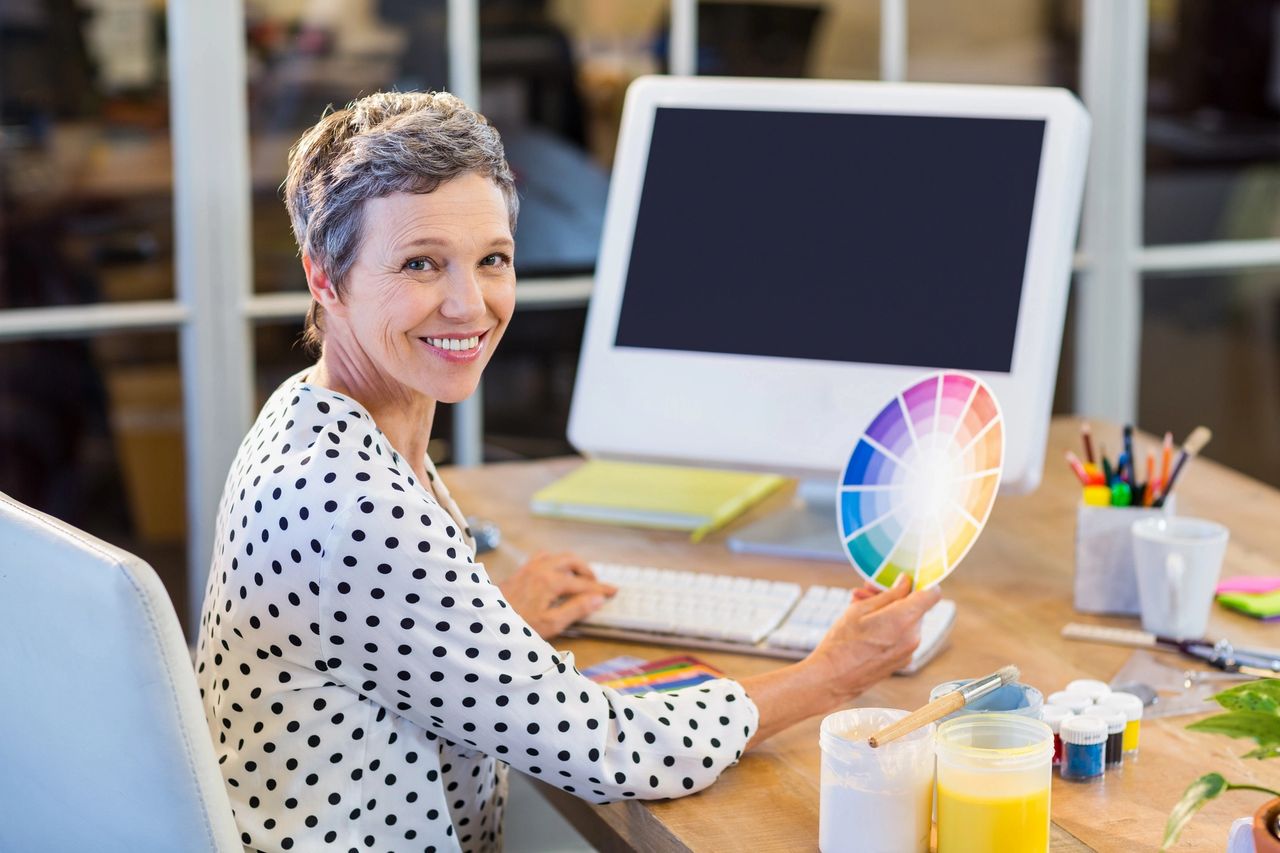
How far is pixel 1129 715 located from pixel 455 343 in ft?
2.06

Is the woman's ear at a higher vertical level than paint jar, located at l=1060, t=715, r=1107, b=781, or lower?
higher

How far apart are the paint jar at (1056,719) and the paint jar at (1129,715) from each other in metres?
0.04

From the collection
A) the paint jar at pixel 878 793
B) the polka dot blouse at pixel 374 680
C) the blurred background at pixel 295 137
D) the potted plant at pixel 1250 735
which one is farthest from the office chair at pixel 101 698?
the blurred background at pixel 295 137

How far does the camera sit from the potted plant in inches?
38.9

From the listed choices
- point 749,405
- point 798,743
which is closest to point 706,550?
point 749,405

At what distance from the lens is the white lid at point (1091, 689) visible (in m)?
1.38

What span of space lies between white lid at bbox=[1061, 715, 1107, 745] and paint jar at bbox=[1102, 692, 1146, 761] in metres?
0.04

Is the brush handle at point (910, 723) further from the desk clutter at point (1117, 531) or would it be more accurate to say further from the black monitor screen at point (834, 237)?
the black monitor screen at point (834, 237)

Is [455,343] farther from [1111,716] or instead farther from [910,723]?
[1111,716]

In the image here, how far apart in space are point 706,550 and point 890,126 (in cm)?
52

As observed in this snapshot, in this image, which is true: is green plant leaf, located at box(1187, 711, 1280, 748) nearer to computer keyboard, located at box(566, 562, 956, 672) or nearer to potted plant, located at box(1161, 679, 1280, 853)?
potted plant, located at box(1161, 679, 1280, 853)

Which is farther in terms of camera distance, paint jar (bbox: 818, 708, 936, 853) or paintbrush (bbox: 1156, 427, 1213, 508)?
paintbrush (bbox: 1156, 427, 1213, 508)

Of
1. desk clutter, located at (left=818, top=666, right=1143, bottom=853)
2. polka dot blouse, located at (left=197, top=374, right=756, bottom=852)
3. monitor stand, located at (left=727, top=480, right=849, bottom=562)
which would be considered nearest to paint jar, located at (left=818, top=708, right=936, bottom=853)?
desk clutter, located at (left=818, top=666, right=1143, bottom=853)

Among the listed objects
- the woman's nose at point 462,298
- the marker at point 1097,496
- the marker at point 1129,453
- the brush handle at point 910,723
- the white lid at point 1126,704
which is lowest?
the white lid at point 1126,704
